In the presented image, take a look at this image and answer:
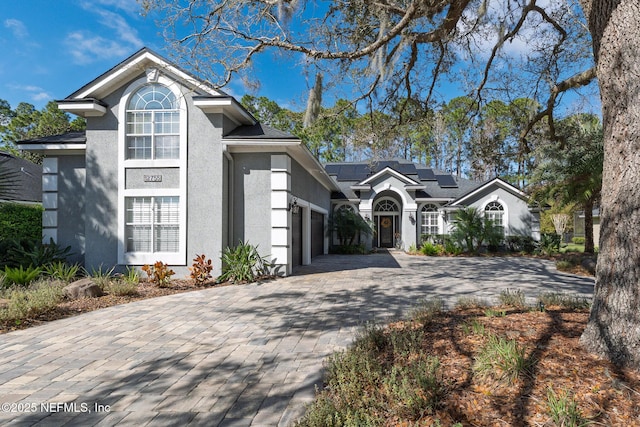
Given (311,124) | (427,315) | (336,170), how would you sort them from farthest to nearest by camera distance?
1. (336,170)
2. (311,124)
3. (427,315)

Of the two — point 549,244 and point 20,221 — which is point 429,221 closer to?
point 549,244

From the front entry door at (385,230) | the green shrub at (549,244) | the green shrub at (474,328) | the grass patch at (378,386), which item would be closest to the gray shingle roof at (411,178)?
the front entry door at (385,230)

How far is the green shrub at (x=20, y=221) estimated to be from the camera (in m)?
12.4

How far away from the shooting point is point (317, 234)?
17.0 meters

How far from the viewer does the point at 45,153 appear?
10461 mm

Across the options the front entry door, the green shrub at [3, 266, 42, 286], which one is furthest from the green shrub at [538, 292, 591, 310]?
the front entry door

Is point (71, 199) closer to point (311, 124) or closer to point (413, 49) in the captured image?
point (311, 124)

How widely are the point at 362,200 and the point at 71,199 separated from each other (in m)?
14.3

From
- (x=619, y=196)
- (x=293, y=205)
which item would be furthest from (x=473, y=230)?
(x=619, y=196)

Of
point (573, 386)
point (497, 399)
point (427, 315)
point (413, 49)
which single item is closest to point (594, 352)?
Result: point (573, 386)

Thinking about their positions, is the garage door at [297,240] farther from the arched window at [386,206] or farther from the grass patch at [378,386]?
the arched window at [386,206]

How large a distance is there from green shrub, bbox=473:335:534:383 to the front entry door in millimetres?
18943

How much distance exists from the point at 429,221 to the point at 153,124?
1616 centimetres

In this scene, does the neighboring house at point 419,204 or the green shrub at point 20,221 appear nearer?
the green shrub at point 20,221
